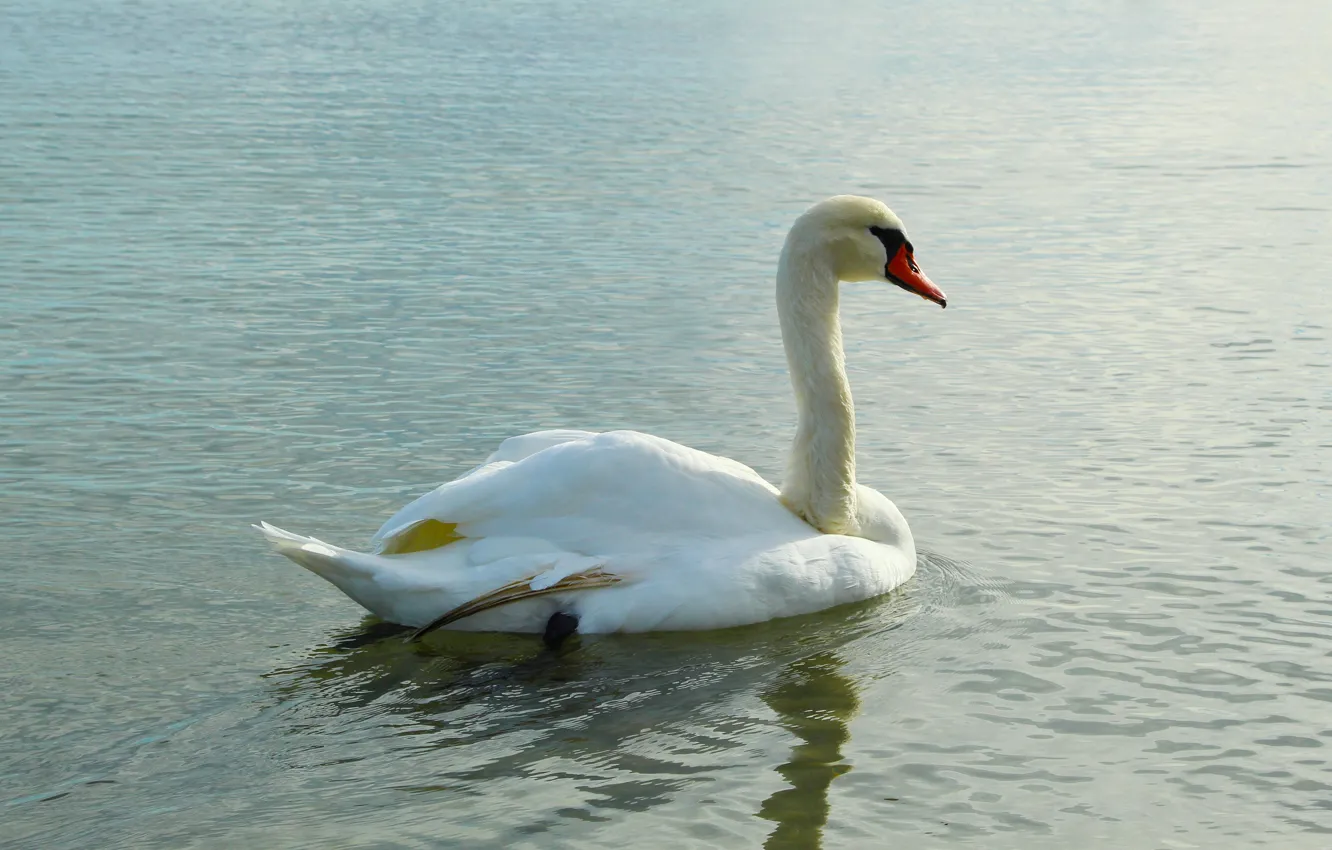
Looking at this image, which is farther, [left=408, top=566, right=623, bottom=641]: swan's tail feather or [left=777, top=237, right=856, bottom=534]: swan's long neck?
[left=777, top=237, right=856, bottom=534]: swan's long neck

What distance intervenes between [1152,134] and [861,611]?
15.1 m

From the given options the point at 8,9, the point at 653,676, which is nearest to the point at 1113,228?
the point at 653,676

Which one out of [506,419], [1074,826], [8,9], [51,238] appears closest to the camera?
[1074,826]

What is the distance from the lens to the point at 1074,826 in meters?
5.32

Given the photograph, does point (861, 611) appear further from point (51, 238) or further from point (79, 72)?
point (79, 72)

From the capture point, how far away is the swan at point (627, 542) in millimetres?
6406

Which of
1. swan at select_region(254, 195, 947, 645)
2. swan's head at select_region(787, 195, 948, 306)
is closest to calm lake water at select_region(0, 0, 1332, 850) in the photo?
swan at select_region(254, 195, 947, 645)

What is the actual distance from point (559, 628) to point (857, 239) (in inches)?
86.6

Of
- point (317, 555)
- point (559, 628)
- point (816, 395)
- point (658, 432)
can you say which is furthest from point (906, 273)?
point (317, 555)

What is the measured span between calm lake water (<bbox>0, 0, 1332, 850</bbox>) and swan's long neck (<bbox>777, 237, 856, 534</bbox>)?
0.51 metres

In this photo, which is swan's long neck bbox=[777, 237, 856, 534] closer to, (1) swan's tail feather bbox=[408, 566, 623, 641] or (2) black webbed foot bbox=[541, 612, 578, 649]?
(1) swan's tail feather bbox=[408, 566, 623, 641]

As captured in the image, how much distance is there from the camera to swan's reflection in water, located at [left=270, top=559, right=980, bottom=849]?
5.34 metres

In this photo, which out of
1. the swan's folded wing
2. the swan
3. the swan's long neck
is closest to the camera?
the swan

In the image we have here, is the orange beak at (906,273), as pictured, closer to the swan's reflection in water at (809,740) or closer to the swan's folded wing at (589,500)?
the swan's folded wing at (589,500)
